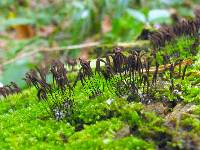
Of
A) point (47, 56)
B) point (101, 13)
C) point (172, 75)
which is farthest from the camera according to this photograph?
point (101, 13)

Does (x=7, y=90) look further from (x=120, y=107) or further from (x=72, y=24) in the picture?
(x=72, y=24)

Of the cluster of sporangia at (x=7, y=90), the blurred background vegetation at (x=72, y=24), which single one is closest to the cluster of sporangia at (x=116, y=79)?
the cluster of sporangia at (x=7, y=90)

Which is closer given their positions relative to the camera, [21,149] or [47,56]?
[21,149]

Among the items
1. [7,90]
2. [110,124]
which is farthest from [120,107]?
[7,90]

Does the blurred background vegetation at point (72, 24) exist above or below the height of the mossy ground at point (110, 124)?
above

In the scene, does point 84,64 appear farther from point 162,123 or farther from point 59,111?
point 162,123

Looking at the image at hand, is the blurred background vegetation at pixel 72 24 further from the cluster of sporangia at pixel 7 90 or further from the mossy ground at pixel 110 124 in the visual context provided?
the mossy ground at pixel 110 124

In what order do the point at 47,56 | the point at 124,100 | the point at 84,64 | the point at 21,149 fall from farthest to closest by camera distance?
the point at 47,56, the point at 84,64, the point at 124,100, the point at 21,149

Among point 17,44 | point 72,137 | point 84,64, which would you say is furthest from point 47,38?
point 72,137

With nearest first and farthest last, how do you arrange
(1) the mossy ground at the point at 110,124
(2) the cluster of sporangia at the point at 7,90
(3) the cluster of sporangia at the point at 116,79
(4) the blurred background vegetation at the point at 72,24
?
(1) the mossy ground at the point at 110,124, (3) the cluster of sporangia at the point at 116,79, (2) the cluster of sporangia at the point at 7,90, (4) the blurred background vegetation at the point at 72,24
